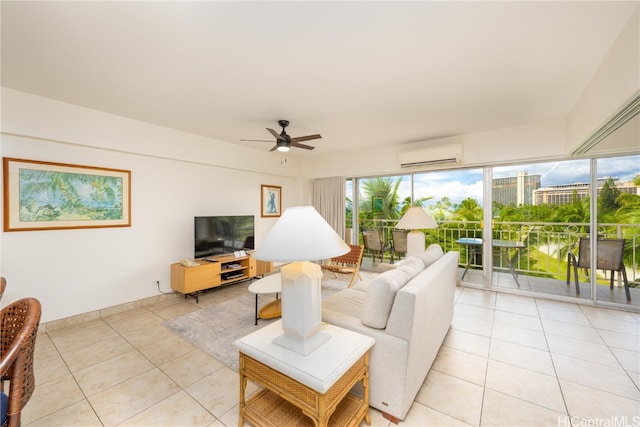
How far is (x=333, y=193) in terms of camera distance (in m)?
5.45

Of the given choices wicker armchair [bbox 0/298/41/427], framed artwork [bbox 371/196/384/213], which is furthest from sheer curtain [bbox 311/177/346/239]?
wicker armchair [bbox 0/298/41/427]

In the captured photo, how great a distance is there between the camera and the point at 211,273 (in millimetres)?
3713

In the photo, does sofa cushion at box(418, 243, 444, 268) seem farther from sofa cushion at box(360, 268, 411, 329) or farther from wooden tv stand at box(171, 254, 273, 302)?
wooden tv stand at box(171, 254, 273, 302)

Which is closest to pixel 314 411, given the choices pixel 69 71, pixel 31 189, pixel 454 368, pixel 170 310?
pixel 454 368

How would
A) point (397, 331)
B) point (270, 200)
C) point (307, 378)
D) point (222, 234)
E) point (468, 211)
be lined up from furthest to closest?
1. point (270, 200)
2. point (468, 211)
3. point (222, 234)
4. point (397, 331)
5. point (307, 378)

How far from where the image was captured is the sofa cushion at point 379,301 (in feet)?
5.22

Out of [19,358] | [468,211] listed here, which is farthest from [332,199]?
[19,358]

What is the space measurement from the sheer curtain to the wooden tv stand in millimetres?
1768

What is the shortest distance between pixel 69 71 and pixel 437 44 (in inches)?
118

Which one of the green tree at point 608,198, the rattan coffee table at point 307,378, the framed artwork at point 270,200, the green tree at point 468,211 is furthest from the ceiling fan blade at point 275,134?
the green tree at point 608,198

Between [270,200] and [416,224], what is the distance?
9.83 ft

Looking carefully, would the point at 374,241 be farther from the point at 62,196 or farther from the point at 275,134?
the point at 62,196

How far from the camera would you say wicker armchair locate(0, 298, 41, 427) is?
103 cm

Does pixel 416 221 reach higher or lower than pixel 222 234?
higher
